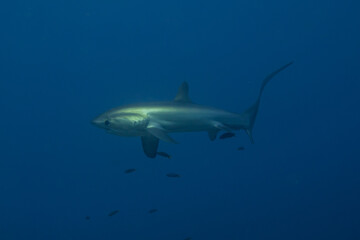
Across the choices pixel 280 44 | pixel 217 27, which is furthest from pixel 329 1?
pixel 217 27

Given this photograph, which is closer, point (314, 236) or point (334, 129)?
point (314, 236)

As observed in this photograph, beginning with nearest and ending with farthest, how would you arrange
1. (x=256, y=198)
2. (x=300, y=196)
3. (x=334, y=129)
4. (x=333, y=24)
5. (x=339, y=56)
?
(x=256, y=198), (x=300, y=196), (x=333, y=24), (x=339, y=56), (x=334, y=129)

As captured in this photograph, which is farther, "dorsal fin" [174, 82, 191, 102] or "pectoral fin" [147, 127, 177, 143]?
"dorsal fin" [174, 82, 191, 102]

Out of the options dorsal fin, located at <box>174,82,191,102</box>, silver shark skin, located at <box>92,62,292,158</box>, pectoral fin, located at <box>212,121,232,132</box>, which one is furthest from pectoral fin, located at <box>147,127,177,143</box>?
pectoral fin, located at <box>212,121,232,132</box>

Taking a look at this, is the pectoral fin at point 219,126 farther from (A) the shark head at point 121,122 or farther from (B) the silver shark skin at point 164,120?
(A) the shark head at point 121,122

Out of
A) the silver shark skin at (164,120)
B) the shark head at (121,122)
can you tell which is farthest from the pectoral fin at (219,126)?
the shark head at (121,122)

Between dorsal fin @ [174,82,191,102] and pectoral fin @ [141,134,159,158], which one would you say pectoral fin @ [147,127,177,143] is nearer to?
pectoral fin @ [141,134,159,158]

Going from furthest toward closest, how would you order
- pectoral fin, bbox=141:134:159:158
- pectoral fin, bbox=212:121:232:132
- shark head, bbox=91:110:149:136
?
pectoral fin, bbox=212:121:232:132, pectoral fin, bbox=141:134:159:158, shark head, bbox=91:110:149:136

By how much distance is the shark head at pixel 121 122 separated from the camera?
16.8 feet

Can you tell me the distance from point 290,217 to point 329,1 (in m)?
18.7

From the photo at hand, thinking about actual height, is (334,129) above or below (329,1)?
below

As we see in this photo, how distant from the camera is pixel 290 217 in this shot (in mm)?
23266

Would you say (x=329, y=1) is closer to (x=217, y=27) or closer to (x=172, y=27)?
(x=217, y=27)

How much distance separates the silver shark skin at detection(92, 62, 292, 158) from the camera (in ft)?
17.1
